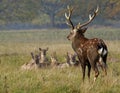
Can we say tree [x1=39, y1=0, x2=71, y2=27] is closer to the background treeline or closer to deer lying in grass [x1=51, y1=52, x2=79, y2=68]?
the background treeline

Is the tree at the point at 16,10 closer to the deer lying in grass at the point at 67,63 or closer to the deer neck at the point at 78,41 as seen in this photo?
the deer lying in grass at the point at 67,63

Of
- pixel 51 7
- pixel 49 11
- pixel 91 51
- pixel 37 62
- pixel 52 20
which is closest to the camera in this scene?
pixel 91 51

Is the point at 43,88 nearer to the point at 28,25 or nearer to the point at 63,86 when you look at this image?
the point at 63,86

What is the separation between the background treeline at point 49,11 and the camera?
4968cm

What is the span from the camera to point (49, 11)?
76.7 metres

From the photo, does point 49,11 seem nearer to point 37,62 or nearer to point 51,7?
point 51,7

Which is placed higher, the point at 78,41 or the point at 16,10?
the point at 16,10

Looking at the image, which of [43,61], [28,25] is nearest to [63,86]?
[43,61]

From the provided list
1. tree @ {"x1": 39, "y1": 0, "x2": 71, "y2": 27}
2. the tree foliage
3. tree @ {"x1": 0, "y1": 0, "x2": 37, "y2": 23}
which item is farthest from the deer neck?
tree @ {"x1": 39, "y1": 0, "x2": 71, "y2": 27}

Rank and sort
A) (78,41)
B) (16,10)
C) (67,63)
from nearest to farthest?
(78,41) → (67,63) → (16,10)

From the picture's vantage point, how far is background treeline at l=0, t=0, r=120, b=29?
163 feet

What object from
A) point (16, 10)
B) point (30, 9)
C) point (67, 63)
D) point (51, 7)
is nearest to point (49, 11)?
point (51, 7)

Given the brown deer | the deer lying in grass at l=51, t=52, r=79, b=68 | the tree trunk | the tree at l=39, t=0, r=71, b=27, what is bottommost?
the deer lying in grass at l=51, t=52, r=79, b=68

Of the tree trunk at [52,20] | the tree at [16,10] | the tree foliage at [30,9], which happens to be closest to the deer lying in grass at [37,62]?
the tree foliage at [30,9]
